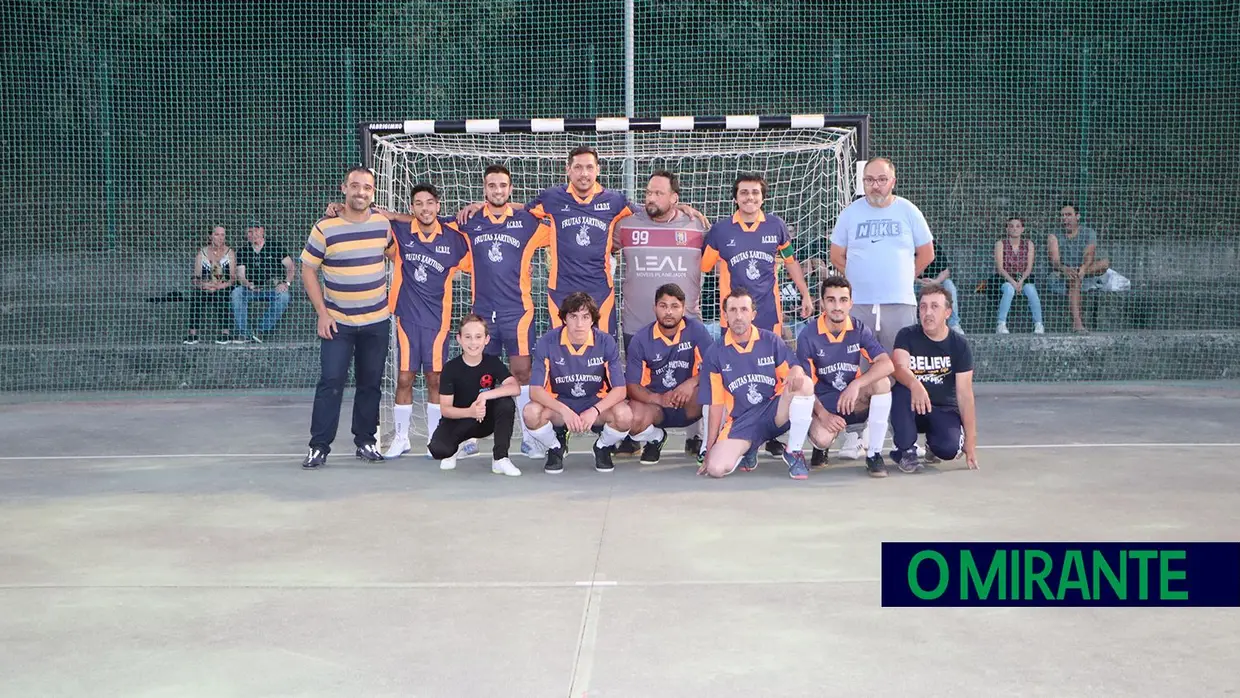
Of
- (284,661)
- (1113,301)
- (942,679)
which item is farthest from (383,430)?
(1113,301)

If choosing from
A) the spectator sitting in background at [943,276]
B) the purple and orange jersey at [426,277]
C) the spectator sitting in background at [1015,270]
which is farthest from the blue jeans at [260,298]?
the spectator sitting in background at [1015,270]

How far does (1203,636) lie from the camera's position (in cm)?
381

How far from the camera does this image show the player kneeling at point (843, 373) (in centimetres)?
665

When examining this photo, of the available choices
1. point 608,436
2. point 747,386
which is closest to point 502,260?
point 608,436

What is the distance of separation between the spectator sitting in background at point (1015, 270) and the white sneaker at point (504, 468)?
5742mm

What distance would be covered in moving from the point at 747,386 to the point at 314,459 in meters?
2.33

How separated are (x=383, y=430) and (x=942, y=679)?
18.3 ft

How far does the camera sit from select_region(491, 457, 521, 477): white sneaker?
6.69 m

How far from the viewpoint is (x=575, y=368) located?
22.8 feet

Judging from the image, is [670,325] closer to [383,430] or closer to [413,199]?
[413,199]

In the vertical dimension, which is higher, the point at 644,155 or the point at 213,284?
the point at 644,155

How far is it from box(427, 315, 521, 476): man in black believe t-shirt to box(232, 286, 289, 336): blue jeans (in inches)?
178

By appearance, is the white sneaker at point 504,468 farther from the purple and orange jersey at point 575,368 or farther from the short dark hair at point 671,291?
the short dark hair at point 671,291

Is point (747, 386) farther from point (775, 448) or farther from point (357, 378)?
point (357, 378)
